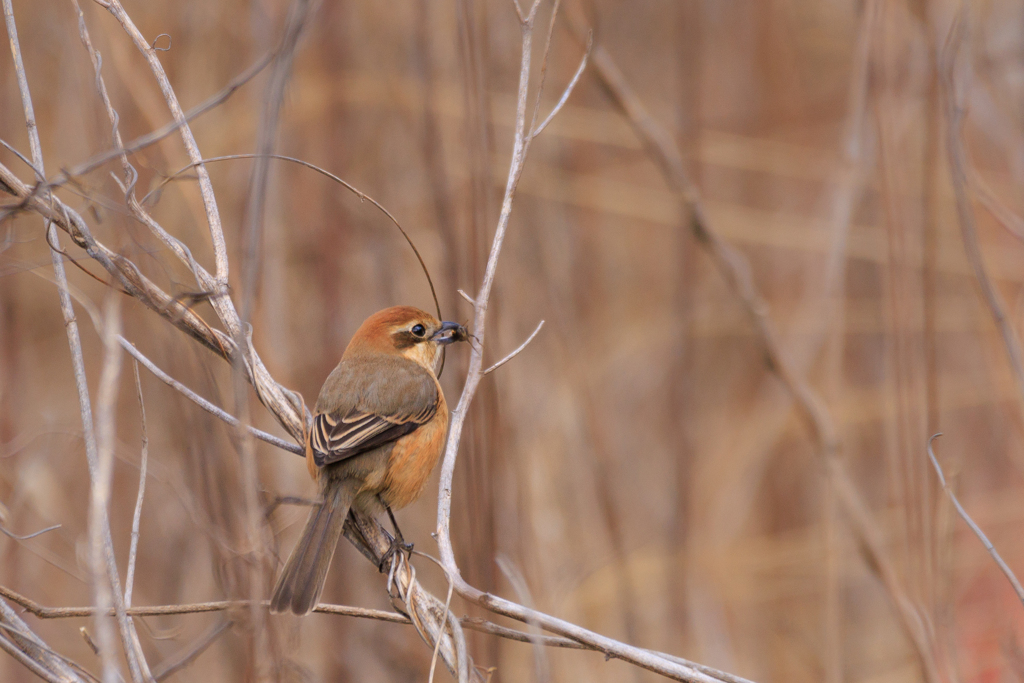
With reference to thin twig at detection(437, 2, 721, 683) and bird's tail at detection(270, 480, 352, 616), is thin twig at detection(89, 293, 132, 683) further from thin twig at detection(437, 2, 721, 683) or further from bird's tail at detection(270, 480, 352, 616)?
bird's tail at detection(270, 480, 352, 616)

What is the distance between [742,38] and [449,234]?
4.24m

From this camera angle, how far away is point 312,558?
2539 mm

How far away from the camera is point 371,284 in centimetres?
475

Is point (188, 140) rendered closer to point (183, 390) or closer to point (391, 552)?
point (183, 390)

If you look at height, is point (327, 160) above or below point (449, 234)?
above

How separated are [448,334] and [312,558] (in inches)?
41.4

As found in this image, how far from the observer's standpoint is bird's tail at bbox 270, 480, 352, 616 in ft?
8.09

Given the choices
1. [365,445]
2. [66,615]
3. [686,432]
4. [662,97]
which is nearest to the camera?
[66,615]

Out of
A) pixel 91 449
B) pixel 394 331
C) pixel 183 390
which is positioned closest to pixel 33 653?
pixel 91 449

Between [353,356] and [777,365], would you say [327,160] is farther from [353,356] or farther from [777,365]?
[777,365]

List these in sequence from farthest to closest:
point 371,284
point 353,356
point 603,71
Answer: point 371,284, point 353,356, point 603,71

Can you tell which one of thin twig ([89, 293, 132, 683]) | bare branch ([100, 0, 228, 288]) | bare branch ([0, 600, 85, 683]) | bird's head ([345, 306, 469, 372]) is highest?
bare branch ([100, 0, 228, 288])

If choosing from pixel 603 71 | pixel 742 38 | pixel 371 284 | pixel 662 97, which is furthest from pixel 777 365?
pixel 662 97

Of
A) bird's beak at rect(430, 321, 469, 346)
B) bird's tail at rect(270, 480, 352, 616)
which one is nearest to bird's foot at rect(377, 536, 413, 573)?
bird's tail at rect(270, 480, 352, 616)
